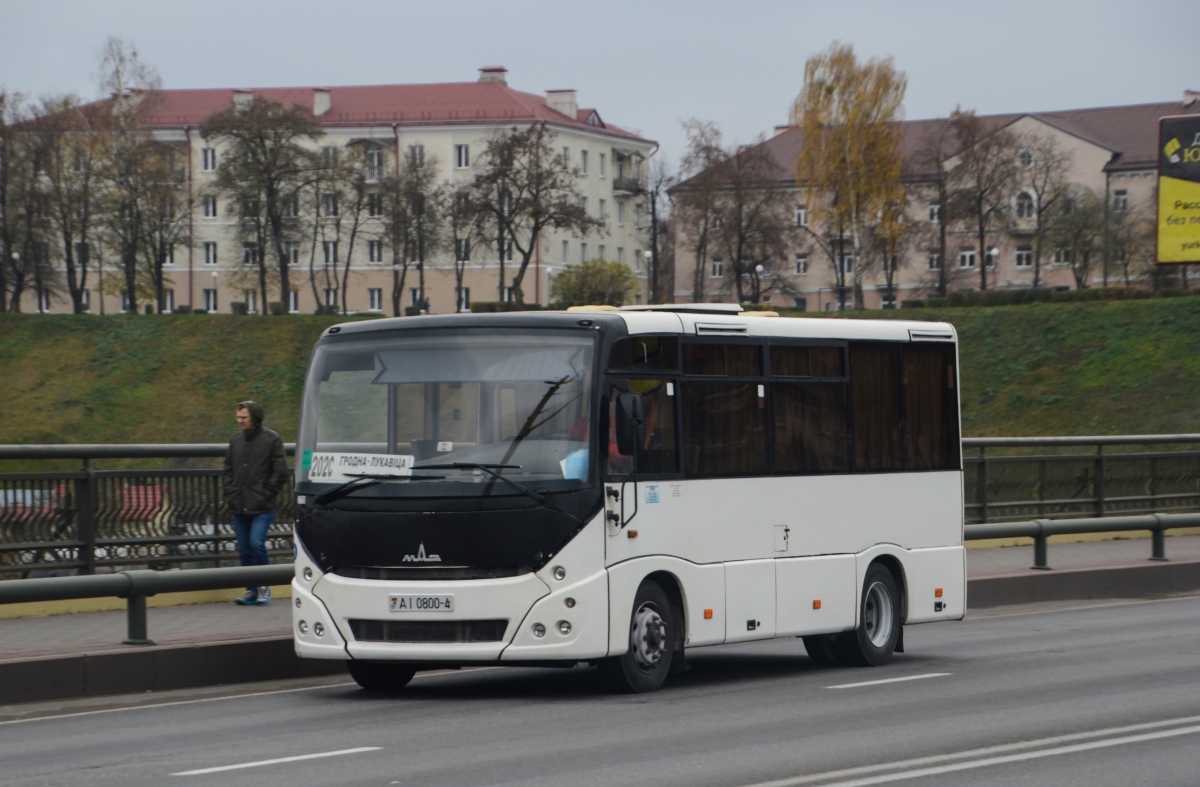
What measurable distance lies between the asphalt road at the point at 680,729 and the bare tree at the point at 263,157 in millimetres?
79859

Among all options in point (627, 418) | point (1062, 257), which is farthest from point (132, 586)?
point (1062, 257)

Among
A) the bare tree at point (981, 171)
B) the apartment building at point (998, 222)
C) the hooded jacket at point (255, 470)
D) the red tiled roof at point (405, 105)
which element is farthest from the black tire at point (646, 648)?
the red tiled roof at point (405, 105)

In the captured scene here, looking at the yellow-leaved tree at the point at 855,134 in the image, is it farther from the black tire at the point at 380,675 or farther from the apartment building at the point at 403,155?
the black tire at the point at 380,675

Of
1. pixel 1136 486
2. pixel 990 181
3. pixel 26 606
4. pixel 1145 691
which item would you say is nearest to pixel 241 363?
pixel 990 181

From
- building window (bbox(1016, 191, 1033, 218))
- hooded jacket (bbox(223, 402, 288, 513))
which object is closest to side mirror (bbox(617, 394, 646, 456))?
hooded jacket (bbox(223, 402, 288, 513))

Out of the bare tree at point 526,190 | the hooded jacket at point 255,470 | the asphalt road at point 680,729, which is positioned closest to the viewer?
the asphalt road at point 680,729

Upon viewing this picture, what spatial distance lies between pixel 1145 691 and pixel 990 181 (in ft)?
299

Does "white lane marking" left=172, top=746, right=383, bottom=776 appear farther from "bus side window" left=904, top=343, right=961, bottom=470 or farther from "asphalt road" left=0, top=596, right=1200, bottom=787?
"bus side window" left=904, top=343, right=961, bottom=470

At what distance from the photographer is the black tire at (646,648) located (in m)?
12.0

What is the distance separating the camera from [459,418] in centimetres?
1191

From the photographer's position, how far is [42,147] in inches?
Answer: 3546

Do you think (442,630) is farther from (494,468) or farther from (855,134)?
(855,134)

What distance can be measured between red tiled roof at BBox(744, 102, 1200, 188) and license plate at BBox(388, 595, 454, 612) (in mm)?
105638

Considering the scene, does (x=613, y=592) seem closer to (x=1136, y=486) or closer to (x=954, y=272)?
(x=1136, y=486)
